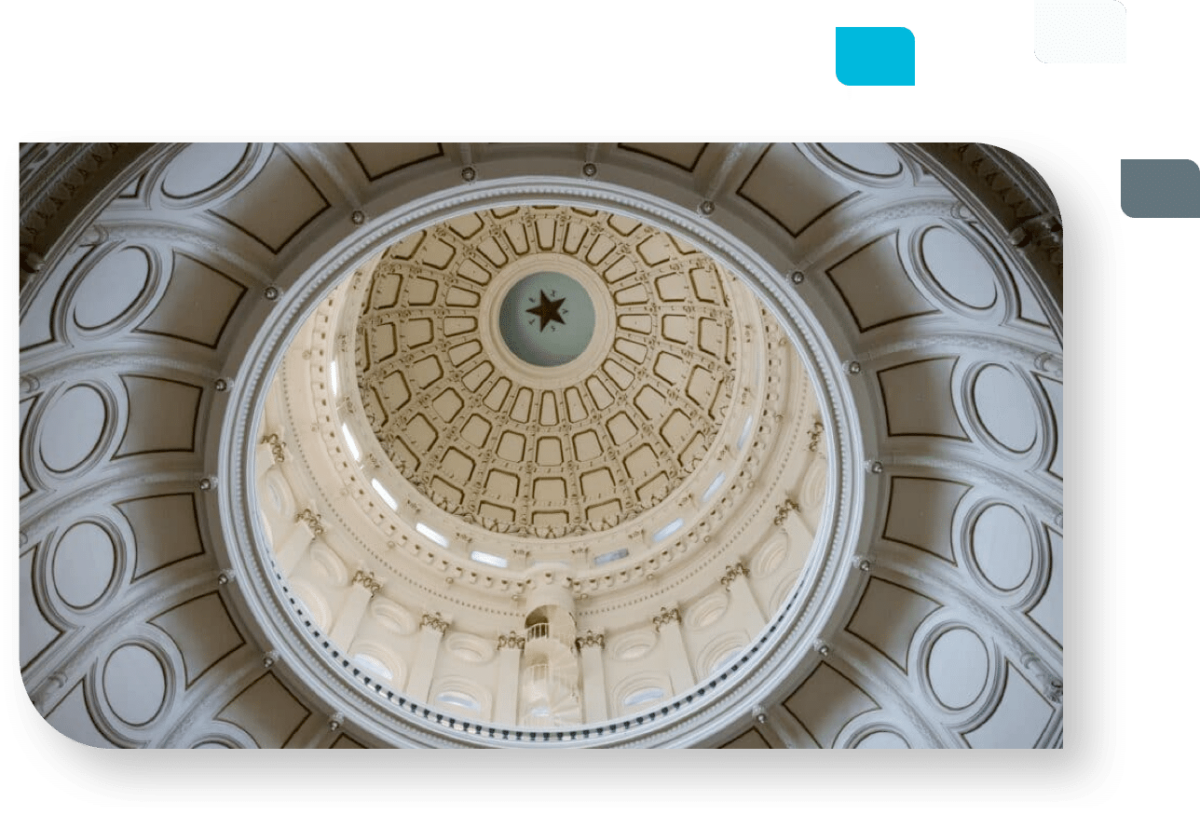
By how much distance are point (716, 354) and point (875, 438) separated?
500 inches

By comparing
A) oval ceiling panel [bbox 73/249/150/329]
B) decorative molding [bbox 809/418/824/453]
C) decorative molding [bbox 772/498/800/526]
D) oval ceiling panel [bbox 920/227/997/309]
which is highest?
decorative molding [bbox 809/418/824/453]

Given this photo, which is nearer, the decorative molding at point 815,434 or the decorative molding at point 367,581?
the decorative molding at point 815,434

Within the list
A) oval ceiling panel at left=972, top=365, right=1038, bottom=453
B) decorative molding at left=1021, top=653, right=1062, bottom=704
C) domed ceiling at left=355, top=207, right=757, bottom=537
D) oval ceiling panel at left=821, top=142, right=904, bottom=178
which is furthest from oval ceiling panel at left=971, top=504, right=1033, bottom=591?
domed ceiling at left=355, top=207, right=757, bottom=537

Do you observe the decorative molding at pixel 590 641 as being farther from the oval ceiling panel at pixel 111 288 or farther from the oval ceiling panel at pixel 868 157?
the oval ceiling panel at pixel 868 157

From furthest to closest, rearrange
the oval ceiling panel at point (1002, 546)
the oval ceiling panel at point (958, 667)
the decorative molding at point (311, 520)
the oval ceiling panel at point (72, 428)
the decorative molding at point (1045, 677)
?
the decorative molding at point (311, 520)
the oval ceiling panel at point (958, 667)
the oval ceiling panel at point (1002, 546)
the decorative molding at point (1045, 677)
the oval ceiling panel at point (72, 428)

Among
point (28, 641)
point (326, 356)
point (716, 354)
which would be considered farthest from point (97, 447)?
point (716, 354)

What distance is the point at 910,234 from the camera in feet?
46.9

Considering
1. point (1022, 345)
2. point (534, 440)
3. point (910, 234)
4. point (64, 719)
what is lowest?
point (64, 719)

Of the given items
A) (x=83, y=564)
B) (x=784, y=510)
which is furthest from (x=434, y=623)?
(x=83, y=564)

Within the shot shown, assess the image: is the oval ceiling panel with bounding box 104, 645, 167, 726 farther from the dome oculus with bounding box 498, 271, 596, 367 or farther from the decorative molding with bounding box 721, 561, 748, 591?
the dome oculus with bounding box 498, 271, 596, 367

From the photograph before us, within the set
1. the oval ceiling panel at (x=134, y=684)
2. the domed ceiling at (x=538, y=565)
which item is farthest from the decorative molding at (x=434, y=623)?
the oval ceiling panel at (x=134, y=684)

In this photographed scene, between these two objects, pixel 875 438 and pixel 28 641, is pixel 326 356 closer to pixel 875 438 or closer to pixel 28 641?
pixel 28 641

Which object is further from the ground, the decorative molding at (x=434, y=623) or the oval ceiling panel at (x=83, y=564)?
the decorative molding at (x=434, y=623)

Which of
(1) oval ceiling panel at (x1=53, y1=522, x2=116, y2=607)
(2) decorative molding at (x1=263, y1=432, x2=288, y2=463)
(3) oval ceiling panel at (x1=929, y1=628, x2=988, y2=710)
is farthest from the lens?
(2) decorative molding at (x1=263, y1=432, x2=288, y2=463)
